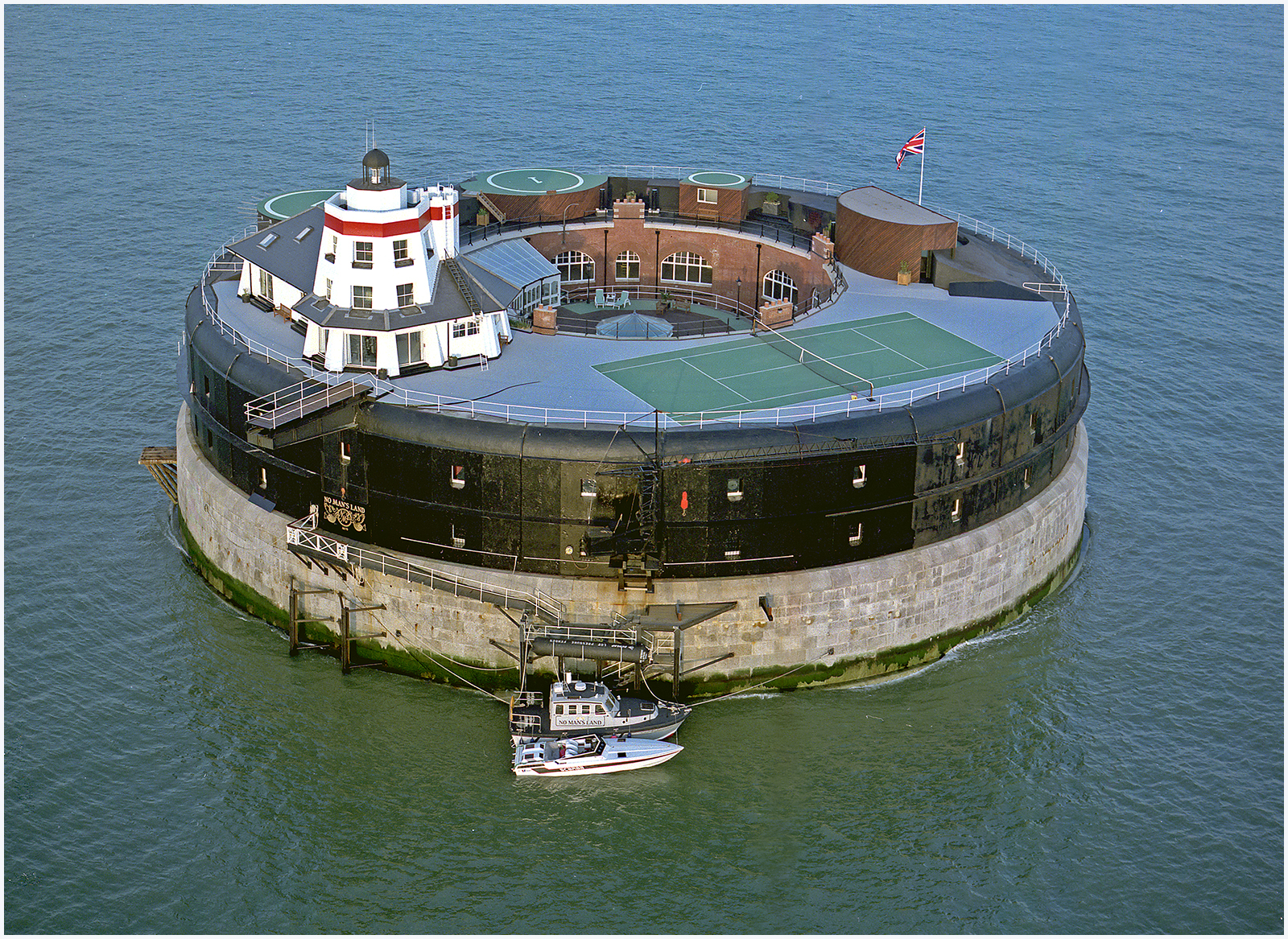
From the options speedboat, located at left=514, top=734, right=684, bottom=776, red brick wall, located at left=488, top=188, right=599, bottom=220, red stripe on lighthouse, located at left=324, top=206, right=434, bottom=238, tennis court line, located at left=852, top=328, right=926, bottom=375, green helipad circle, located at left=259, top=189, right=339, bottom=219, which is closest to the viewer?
speedboat, located at left=514, top=734, right=684, bottom=776

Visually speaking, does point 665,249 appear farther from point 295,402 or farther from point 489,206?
point 295,402

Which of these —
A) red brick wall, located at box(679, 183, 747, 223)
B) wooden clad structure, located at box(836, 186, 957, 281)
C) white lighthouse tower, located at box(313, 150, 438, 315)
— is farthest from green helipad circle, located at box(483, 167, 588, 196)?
white lighthouse tower, located at box(313, 150, 438, 315)

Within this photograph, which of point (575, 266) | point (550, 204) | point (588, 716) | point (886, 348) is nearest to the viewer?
point (588, 716)

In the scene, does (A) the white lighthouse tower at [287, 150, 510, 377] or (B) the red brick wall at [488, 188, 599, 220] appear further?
(B) the red brick wall at [488, 188, 599, 220]

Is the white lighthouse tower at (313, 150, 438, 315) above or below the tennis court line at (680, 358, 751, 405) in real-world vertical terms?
above

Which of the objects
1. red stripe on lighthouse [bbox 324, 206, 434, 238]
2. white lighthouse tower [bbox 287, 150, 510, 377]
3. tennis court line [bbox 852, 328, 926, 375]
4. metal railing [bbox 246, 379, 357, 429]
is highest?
red stripe on lighthouse [bbox 324, 206, 434, 238]

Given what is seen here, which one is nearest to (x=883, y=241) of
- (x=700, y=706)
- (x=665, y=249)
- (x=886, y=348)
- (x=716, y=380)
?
(x=886, y=348)

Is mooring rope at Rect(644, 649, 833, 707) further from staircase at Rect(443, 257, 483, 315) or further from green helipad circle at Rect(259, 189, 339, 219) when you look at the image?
green helipad circle at Rect(259, 189, 339, 219)
